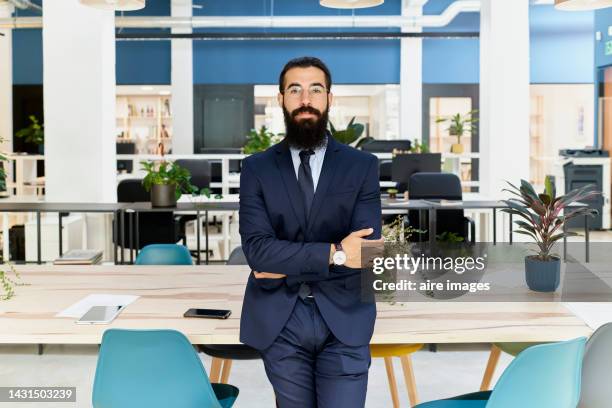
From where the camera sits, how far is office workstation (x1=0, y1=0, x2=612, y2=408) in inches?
99.4

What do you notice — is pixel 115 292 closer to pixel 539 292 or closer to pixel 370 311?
pixel 370 311

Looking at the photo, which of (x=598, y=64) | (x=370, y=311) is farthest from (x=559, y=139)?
(x=370, y=311)

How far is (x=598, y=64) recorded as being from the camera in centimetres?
1267

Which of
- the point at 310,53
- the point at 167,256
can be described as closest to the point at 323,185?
the point at 167,256

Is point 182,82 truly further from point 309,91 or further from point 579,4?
point 309,91

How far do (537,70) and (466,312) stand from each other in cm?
1308

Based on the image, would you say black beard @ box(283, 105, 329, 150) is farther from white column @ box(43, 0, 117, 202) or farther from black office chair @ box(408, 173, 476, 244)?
white column @ box(43, 0, 117, 202)

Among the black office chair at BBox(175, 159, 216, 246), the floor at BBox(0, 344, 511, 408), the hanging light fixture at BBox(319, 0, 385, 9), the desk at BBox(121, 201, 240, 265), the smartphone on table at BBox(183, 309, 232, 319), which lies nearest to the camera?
the smartphone on table at BBox(183, 309, 232, 319)

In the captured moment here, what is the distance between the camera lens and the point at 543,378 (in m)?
2.43

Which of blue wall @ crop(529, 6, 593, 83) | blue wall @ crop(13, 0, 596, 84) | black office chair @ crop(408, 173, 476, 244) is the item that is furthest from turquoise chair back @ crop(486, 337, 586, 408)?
blue wall @ crop(529, 6, 593, 83)

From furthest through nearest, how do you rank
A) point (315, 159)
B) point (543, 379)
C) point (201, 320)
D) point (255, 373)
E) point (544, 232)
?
point (255, 373), point (544, 232), point (201, 320), point (315, 159), point (543, 379)

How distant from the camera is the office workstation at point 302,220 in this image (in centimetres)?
253

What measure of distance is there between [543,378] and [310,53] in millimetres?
13295

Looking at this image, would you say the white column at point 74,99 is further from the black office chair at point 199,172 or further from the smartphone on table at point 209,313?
the smartphone on table at point 209,313
